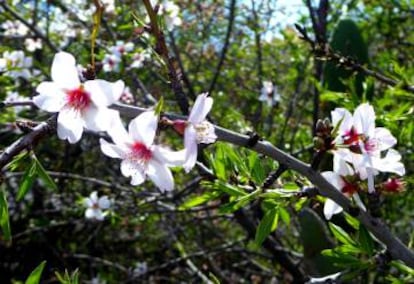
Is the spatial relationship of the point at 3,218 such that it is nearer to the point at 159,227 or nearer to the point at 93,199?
the point at 93,199

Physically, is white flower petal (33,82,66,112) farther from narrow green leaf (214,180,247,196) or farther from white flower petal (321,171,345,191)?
white flower petal (321,171,345,191)

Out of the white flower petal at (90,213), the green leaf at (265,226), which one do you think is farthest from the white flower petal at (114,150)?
the white flower petal at (90,213)

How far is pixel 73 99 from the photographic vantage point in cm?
133

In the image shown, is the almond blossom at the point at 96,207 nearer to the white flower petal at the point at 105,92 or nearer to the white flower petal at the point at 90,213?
the white flower petal at the point at 90,213

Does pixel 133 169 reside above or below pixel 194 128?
below

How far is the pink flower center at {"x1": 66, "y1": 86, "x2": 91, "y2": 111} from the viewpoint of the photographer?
1.30 metres

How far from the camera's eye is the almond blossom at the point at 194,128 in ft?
3.96

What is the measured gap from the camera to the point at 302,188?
1484 millimetres

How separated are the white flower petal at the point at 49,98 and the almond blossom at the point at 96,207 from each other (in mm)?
2581

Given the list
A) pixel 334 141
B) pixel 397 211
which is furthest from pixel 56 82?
pixel 397 211

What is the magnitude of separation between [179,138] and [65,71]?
137 inches

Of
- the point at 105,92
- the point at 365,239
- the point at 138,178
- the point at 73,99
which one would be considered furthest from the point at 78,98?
the point at 365,239

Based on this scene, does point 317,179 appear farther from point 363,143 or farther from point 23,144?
point 23,144

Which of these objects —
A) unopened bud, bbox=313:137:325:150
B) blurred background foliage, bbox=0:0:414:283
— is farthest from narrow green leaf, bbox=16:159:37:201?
blurred background foliage, bbox=0:0:414:283
